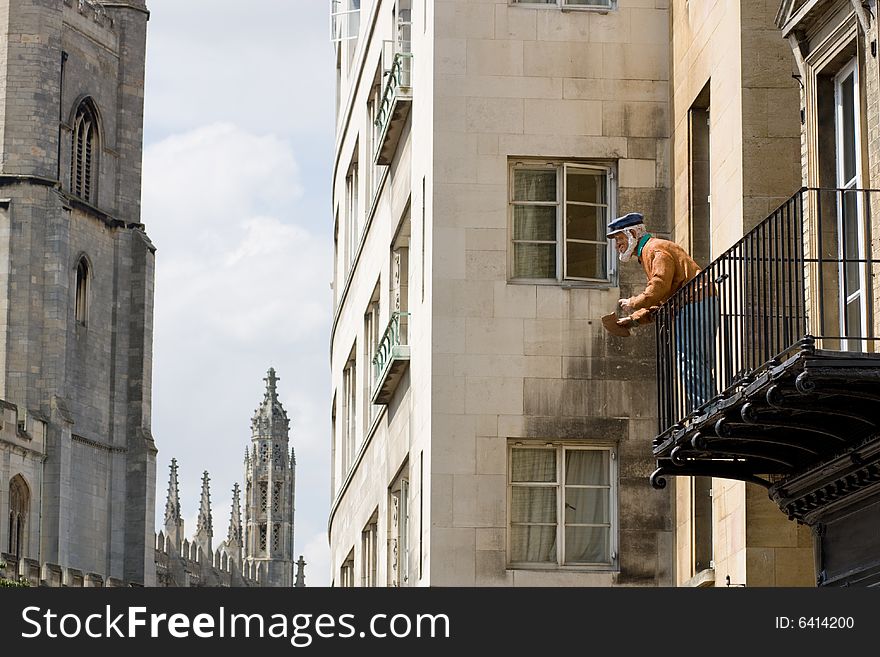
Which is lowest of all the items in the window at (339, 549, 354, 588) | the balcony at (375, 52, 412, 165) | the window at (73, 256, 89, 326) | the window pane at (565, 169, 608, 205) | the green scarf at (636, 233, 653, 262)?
the window at (339, 549, 354, 588)

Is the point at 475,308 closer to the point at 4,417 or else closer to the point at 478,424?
the point at 478,424

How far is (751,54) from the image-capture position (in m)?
22.8

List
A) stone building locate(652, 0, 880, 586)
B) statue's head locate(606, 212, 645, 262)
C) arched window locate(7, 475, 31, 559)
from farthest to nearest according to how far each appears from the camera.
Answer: arched window locate(7, 475, 31, 559) → statue's head locate(606, 212, 645, 262) → stone building locate(652, 0, 880, 586)

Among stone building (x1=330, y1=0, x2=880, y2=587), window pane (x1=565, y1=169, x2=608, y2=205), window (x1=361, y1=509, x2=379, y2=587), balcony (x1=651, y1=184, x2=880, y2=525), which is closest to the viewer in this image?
balcony (x1=651, y1=184, x2=880, y2=525)

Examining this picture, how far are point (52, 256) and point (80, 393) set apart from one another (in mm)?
6083

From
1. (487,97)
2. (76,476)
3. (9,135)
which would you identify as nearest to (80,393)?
(76,476)

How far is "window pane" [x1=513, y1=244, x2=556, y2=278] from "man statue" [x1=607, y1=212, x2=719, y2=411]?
10.4ft

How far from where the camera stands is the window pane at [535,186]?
26766 mm

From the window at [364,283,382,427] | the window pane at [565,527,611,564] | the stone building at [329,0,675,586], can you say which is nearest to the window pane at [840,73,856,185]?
the stone building at [329,0,675,586]

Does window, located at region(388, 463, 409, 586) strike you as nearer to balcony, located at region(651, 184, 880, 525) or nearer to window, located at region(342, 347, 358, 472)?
window, located at region(342, 347, 358, 472)

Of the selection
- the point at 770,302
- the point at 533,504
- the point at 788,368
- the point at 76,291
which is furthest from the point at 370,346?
the point at 76,291

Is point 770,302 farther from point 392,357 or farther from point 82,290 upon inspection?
point 82,290

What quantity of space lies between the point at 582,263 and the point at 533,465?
2369 mm

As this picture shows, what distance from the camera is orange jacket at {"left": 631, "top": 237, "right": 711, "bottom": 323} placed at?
21000mm
